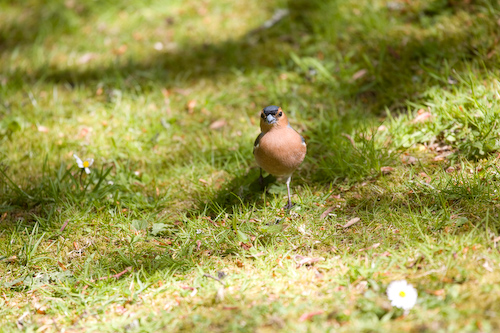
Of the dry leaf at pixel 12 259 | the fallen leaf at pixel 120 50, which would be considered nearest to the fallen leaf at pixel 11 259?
the dry leaf at pixel 12 259

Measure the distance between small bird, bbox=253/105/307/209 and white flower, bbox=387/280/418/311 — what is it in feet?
4.45

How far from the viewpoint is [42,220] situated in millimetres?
3969

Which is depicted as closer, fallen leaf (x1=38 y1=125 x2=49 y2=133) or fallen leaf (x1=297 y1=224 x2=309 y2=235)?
fallen leaf (x1=297 y1=224 x2=309 y2=235)

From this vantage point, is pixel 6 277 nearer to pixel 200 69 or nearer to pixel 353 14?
pixel 200 69

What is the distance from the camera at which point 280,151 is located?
3.83 meters

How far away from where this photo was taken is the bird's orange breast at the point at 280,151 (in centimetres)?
385

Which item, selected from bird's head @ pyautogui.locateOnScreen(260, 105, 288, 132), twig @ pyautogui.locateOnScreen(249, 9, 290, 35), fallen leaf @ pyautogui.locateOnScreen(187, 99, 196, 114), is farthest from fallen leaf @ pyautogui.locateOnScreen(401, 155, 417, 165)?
twig @ pyautogui.locateOnScreen(249, 9, 290, 35)

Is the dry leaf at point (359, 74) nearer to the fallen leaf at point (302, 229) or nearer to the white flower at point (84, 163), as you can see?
the fallen leaf at point (302, 229)

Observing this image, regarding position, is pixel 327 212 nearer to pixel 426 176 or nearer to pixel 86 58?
pixel 426 176

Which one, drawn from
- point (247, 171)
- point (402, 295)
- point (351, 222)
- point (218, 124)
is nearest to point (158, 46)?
point (218, 124)

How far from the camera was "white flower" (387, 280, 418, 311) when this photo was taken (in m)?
2.66

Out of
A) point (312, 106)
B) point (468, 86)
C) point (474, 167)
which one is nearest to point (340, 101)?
point (312, 106)

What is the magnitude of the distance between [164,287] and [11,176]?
245 centimetres

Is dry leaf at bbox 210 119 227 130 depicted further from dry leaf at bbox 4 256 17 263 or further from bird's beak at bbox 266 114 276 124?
dry leaf at bbox 4 256 17 263
